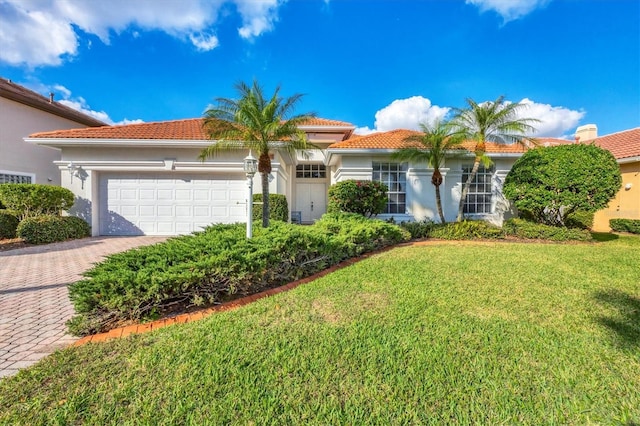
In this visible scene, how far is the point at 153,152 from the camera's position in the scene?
11.4m

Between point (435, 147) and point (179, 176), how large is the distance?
10.5 m

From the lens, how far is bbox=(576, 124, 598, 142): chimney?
17.4 meters

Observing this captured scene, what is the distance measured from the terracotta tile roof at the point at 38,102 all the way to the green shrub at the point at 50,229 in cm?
716

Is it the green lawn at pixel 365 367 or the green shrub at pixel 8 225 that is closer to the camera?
the green lawn at pixel 365 367

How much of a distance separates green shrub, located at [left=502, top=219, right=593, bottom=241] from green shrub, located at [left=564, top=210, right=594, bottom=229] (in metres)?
1.49

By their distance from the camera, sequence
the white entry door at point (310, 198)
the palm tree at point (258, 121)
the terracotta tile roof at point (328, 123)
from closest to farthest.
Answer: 1. the palm tree at point (258, 121)
2. the white entry door at point (310, 198)
3. the terracotta tile roof at point (328, 123)

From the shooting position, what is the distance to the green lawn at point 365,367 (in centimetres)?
217

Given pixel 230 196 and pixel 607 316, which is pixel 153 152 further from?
pixel 607 316

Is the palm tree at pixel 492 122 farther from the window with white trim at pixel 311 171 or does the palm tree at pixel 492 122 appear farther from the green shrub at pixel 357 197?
the window with white trim at pixel 311 171

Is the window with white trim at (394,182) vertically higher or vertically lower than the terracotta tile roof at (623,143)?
lower

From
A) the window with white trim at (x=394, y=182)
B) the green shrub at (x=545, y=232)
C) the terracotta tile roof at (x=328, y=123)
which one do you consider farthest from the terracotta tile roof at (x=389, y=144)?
the terracotta tile roof at (x=328, y=123)

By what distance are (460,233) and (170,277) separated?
9.90m

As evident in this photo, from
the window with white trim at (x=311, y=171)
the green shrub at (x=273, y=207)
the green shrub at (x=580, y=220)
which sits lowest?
the green shrub at (x=580, y=220)

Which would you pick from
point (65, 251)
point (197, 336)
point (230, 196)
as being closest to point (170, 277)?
point (197, 336)
